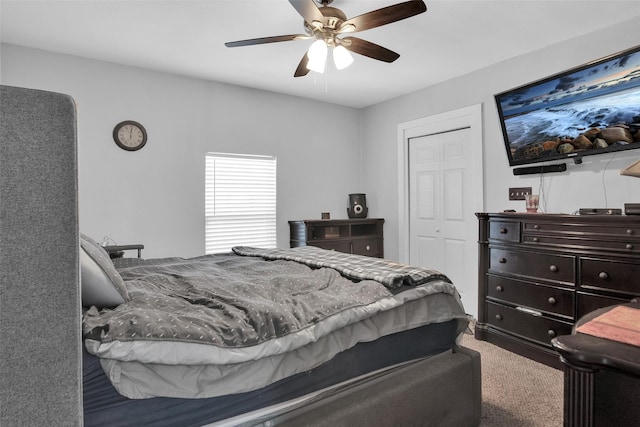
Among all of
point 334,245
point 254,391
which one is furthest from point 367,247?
point 254,391

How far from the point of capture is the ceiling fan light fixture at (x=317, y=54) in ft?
8.10

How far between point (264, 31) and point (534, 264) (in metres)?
2.83

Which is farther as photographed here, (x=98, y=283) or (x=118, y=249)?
(x=118, y=249)

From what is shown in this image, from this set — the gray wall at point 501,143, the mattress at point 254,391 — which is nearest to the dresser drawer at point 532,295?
the gray wall at point 501,143

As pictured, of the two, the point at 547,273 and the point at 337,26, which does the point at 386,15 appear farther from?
the point at 547,273

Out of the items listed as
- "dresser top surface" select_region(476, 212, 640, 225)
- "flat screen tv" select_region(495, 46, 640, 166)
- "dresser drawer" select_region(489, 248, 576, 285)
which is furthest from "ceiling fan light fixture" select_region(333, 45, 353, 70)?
"dresser drawer" select_region(489, 248, 576, 285)

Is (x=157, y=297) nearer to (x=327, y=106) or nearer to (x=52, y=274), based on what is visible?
(x=52, y=274)

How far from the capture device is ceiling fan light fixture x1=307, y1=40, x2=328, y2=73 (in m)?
2.47

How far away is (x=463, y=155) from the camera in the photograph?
4141 mm

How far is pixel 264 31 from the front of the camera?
300 cm

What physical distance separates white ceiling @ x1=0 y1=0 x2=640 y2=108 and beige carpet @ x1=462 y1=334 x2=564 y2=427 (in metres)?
2.62

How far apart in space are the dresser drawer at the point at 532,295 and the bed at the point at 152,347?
125 cm

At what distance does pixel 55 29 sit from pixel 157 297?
2.69 metres

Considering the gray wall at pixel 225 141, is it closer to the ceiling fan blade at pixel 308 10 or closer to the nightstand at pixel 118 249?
the nightstand at pixel 118 249
